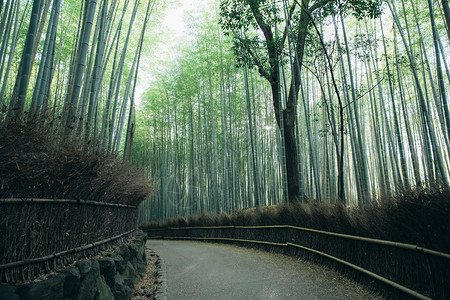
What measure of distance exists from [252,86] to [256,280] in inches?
219

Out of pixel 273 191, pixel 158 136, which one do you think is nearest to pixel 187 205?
pixel 158 136

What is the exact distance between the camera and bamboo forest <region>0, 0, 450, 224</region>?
4.21 metres

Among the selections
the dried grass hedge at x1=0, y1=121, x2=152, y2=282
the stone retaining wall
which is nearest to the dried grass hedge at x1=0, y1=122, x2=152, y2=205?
the dried grass hedge at x1=0, y1=121, x2=152, y2=282

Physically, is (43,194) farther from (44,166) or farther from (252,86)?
(252,86)

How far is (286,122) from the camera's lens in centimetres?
658

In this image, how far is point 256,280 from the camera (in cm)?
341

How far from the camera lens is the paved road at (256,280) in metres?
2.85

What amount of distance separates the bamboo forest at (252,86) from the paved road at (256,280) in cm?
A: 100

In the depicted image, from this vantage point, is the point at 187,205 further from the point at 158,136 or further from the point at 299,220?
the point at 299,220

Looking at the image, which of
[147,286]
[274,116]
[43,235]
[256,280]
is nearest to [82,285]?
[43,235]

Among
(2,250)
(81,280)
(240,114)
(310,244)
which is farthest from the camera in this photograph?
(240,114)

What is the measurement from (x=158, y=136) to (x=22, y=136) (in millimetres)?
10260

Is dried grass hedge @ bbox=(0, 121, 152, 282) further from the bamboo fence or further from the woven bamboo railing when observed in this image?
the bamboo fence

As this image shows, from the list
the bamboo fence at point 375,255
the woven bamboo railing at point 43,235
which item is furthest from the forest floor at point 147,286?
the bamboo fence at point 375,255
